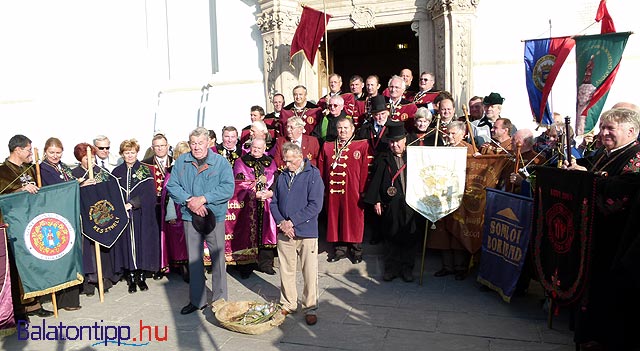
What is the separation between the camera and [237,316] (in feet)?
15.7

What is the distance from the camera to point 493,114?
270 inches

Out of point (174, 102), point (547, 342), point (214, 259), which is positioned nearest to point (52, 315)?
point (214, 259)

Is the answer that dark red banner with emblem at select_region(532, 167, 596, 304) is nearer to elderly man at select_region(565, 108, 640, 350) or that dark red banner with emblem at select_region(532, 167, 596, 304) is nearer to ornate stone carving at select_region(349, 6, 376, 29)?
elderly man at select_region(565, 108, 640, 350)

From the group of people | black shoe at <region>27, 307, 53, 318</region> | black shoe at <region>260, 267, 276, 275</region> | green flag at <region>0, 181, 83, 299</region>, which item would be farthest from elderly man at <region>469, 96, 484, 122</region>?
black shoe at <region>27, 307, 53, 318</region>

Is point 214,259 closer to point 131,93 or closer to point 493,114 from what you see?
point 493,114

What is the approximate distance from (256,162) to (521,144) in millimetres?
3149

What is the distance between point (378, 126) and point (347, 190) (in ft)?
3.22

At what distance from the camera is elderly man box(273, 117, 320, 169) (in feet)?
21.1

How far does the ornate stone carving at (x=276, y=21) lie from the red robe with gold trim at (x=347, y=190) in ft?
14.8

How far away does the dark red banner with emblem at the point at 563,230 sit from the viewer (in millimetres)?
3877

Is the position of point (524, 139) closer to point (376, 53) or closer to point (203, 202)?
point (203, 202)

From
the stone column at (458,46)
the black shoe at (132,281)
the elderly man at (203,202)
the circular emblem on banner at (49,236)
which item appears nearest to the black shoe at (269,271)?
the elderly man at (203,202)

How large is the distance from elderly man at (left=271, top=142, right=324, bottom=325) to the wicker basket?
26cm

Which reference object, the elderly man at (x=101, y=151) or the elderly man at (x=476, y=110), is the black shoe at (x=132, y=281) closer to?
the elderly man at (x=101, y=151)
